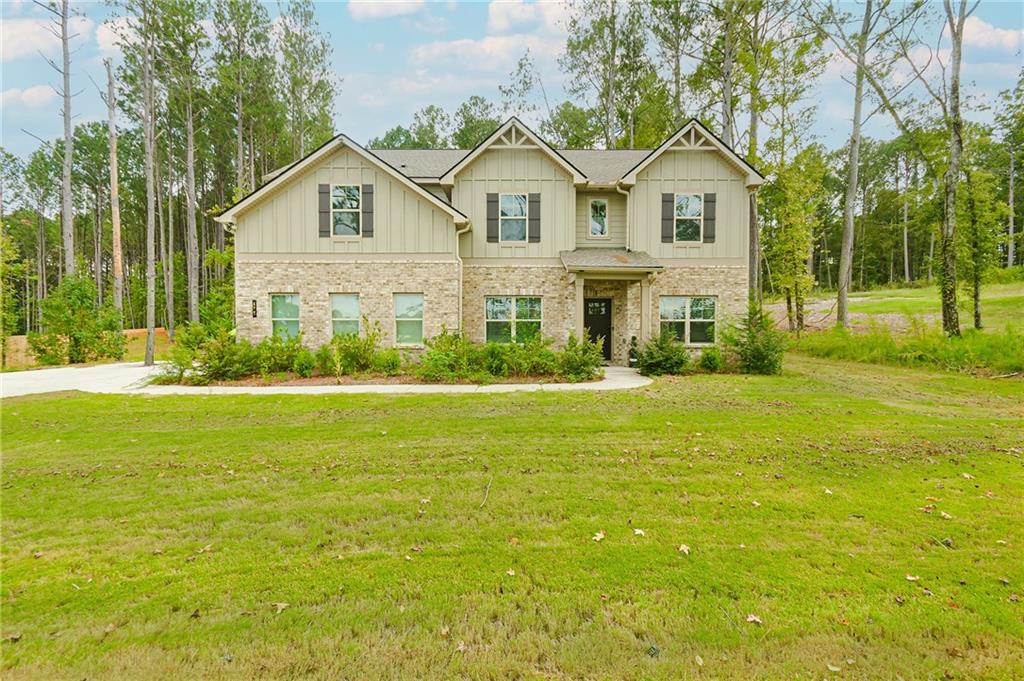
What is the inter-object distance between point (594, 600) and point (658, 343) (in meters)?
11.2

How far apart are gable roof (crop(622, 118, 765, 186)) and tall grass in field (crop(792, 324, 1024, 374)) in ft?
22.4

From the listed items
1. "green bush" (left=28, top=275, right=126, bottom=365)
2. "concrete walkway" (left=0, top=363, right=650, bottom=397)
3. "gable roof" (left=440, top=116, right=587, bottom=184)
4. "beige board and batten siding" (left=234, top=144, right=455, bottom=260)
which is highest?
"gable roof" (left=440, top=116, right=587, bottom=184)

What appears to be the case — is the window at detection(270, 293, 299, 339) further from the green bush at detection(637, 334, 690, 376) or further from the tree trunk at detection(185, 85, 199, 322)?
the tree trunk at detection(185, 85, 199, 322)

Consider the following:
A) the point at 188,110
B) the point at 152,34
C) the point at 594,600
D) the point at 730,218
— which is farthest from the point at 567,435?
the point at 188,110

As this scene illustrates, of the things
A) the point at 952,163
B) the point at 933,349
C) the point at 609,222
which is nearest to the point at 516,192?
the point at 609,222

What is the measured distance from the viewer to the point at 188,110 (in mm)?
23609

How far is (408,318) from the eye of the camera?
14391 millimetres

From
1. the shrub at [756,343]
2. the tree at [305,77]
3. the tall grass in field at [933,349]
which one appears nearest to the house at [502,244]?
the shrub at [756,343]

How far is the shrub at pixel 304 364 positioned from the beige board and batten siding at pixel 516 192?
5.76 m

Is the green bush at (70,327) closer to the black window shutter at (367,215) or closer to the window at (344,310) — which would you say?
the window at (344,310)

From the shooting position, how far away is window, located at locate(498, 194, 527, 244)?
1520 cm

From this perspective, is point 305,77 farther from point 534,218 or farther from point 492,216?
point 534,218

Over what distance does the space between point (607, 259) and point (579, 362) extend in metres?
3.96

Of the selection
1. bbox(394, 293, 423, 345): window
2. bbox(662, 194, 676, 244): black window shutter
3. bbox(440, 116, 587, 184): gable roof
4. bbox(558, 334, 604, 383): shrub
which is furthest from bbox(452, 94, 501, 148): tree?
bbox(558, 334, 604, 383): shrub
